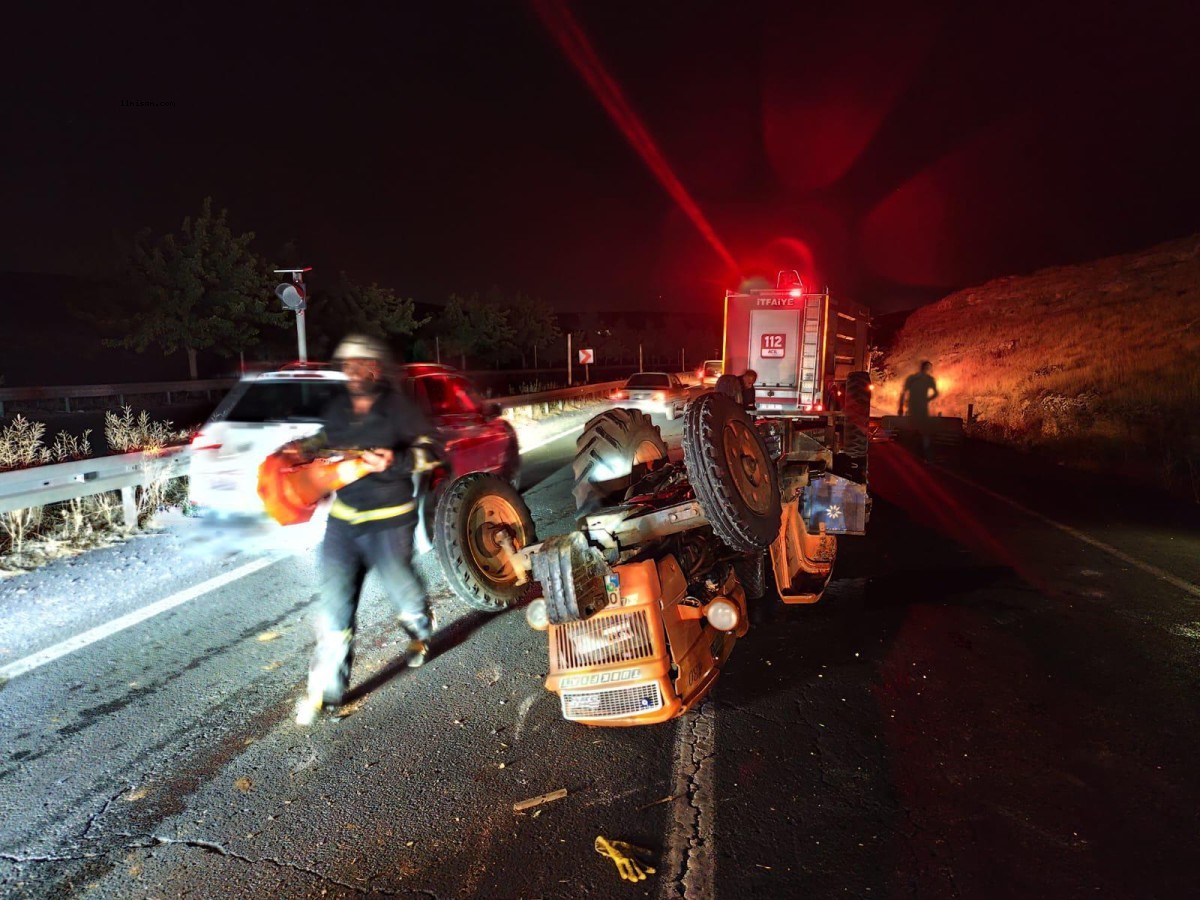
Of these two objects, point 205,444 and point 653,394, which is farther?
point 653,394

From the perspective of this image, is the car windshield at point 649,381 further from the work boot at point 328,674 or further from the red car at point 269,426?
the work boot at point 328,674

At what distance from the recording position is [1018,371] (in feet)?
83.8

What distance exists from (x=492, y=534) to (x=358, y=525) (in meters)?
0.87

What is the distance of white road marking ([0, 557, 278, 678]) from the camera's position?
451 centimetres

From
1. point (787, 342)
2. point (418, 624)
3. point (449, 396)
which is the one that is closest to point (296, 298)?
point (449, 396)

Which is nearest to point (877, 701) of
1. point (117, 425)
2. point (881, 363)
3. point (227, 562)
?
point (227, 562)

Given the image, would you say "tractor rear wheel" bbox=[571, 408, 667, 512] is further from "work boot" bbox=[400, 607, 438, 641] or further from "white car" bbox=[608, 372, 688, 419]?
"white car" bbox=[608, 372, 688, 419]

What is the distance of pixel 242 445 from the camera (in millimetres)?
6301

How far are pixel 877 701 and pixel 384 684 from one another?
283 cm

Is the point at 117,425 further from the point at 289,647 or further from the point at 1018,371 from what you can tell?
the point at 1018,371

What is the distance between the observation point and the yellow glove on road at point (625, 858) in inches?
109

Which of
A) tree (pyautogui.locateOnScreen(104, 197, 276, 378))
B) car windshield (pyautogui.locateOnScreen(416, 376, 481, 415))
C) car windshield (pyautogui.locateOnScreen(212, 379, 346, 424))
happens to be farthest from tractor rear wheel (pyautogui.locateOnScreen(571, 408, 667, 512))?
tree (pyautogui.locateOnScreen(104, 197, 276, 378))

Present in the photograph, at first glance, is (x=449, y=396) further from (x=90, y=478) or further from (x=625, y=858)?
(x=625, y=858)

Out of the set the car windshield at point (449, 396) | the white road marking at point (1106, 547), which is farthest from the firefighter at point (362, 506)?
the white road marking at point (1106, 547)
